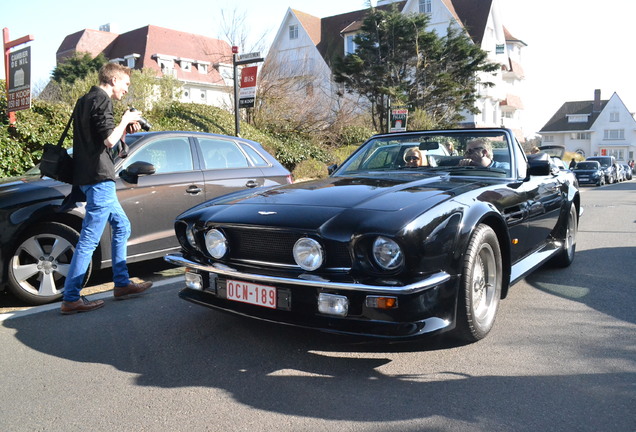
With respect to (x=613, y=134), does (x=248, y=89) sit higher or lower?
lower

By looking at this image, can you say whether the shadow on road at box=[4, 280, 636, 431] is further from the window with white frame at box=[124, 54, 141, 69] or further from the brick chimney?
the brick chimney

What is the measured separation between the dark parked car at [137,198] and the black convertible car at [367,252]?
5.06ft

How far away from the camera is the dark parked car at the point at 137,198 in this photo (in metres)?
4.50

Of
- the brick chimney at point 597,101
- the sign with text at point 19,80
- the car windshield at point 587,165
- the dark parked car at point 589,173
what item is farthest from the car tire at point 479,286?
the brick chimney at point 597,101

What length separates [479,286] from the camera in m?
3.46

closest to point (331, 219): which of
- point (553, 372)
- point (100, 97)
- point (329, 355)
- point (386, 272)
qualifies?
point (386, 272)

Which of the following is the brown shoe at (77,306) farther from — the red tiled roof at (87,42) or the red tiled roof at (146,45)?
the red tiled roof at (87,42)

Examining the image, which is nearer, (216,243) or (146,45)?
(216,243)

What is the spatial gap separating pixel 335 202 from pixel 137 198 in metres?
2.64

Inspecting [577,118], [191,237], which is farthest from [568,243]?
[577,118]

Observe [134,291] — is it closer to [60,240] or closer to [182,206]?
[60,240]

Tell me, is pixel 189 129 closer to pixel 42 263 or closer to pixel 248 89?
pixel 248 89

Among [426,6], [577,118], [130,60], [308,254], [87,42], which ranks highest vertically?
[87,42]

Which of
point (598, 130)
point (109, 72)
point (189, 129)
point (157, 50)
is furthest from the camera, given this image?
point (598, 130)
